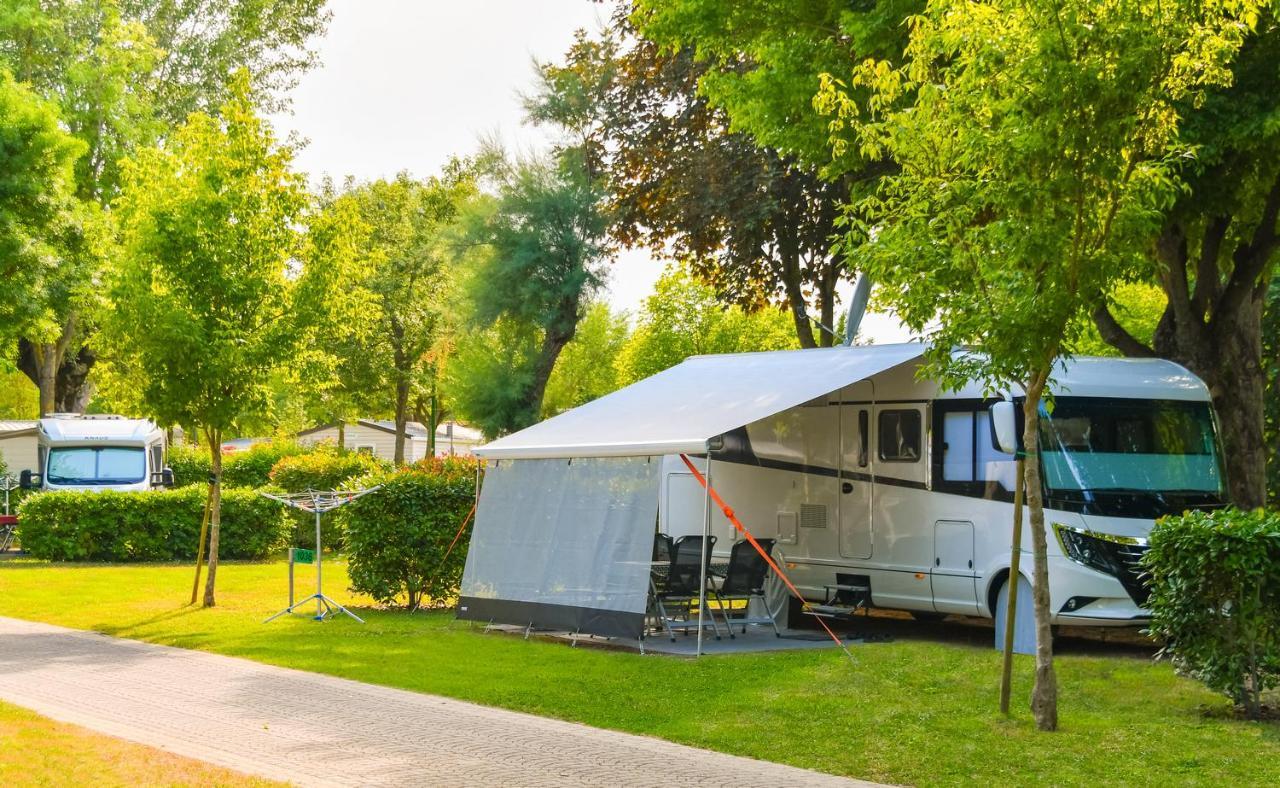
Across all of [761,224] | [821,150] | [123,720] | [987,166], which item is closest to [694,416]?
[821,150]

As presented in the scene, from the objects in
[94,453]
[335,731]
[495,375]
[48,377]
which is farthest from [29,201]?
[335,731]

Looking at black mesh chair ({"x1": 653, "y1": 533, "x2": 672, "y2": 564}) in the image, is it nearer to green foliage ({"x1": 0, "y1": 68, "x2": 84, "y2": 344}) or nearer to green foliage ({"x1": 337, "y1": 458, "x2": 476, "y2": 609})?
green foliage ({"x1": 337, "y1": 458, "x2": 476, "y2": 609})

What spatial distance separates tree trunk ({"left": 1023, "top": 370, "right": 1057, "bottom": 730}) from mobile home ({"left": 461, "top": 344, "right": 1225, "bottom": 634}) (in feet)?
5.55

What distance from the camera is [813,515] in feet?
49.0

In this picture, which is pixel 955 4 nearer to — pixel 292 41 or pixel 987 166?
pixel 987 166

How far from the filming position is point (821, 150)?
16297 millimetres

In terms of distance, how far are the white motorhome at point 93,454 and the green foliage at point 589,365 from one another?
36.2 metres

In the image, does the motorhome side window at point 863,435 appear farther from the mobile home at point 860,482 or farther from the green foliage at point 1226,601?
the green foliage at point 1226,601

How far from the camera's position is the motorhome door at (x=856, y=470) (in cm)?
1436

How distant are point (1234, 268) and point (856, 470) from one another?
200 inches

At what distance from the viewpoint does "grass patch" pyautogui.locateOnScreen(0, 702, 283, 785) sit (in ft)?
23.7

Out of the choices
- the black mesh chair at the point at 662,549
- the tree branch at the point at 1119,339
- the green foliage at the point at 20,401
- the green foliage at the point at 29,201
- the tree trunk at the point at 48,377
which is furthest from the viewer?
the green foliage at the point at 20,401

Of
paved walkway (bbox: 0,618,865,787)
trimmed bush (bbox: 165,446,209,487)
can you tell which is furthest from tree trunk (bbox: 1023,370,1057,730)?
trimmed bush (bbox: 165,446,209,487)

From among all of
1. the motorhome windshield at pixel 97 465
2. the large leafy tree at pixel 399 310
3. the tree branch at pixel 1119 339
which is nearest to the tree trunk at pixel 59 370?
the motorhome windshield at pixel 97 465
